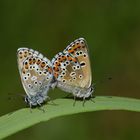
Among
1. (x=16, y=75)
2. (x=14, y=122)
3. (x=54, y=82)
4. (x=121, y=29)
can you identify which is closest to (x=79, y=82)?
(x=54, y=82)

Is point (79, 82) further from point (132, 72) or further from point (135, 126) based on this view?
point (132, 72)

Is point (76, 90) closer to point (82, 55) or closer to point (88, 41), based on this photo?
point (82, 55)

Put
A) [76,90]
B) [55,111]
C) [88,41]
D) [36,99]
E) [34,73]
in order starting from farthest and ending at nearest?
[88,41]
[76,90]
[34,73]
[36,99]
[55,111]

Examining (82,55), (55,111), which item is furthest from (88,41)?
(55,111)

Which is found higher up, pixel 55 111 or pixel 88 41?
pixel 55 111

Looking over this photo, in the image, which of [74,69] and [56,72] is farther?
[74,69]
